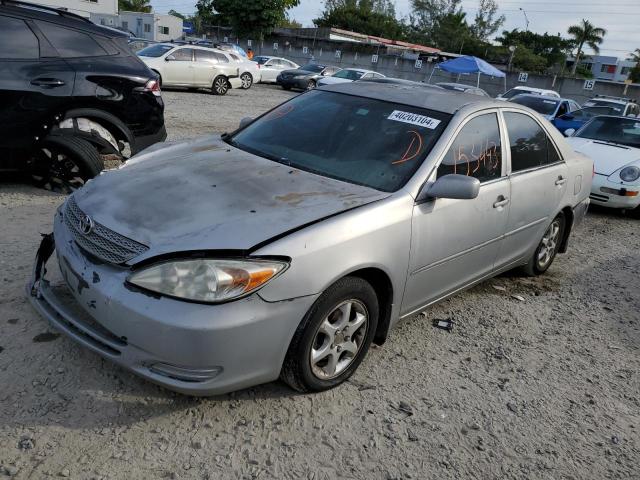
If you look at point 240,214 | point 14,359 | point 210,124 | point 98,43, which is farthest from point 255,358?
point 210,124

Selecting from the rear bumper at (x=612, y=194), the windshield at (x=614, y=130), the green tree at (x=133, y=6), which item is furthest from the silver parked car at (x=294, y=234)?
the green tree at (x=133, y=6)

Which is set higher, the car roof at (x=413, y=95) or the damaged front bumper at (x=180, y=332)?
the car roof at (x=413, y=95)

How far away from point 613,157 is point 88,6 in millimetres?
42095

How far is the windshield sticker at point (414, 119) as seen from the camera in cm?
362

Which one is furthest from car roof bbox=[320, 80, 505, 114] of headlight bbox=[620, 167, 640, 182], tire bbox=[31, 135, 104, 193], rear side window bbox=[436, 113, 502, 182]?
headlight bbox=[620, 167, 640, 182]

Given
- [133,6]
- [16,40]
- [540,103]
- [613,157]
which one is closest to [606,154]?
[613,157]

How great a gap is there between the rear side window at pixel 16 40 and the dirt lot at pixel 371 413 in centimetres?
220

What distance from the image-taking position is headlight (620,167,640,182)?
7.53 meters

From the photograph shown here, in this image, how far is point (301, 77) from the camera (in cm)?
2495

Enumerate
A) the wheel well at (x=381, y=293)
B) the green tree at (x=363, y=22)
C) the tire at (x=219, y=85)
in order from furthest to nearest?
the green tree at (x=363, y=22) < the tire at (x=219, y=85) < the wheel well at (x=381, y=293)

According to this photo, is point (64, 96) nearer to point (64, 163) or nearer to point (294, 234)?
point (64, 163)

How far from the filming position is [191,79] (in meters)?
17.7

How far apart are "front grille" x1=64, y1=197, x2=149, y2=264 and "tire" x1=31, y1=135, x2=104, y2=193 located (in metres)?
2.70

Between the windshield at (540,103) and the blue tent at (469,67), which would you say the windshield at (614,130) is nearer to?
the windshield at (540,103)
